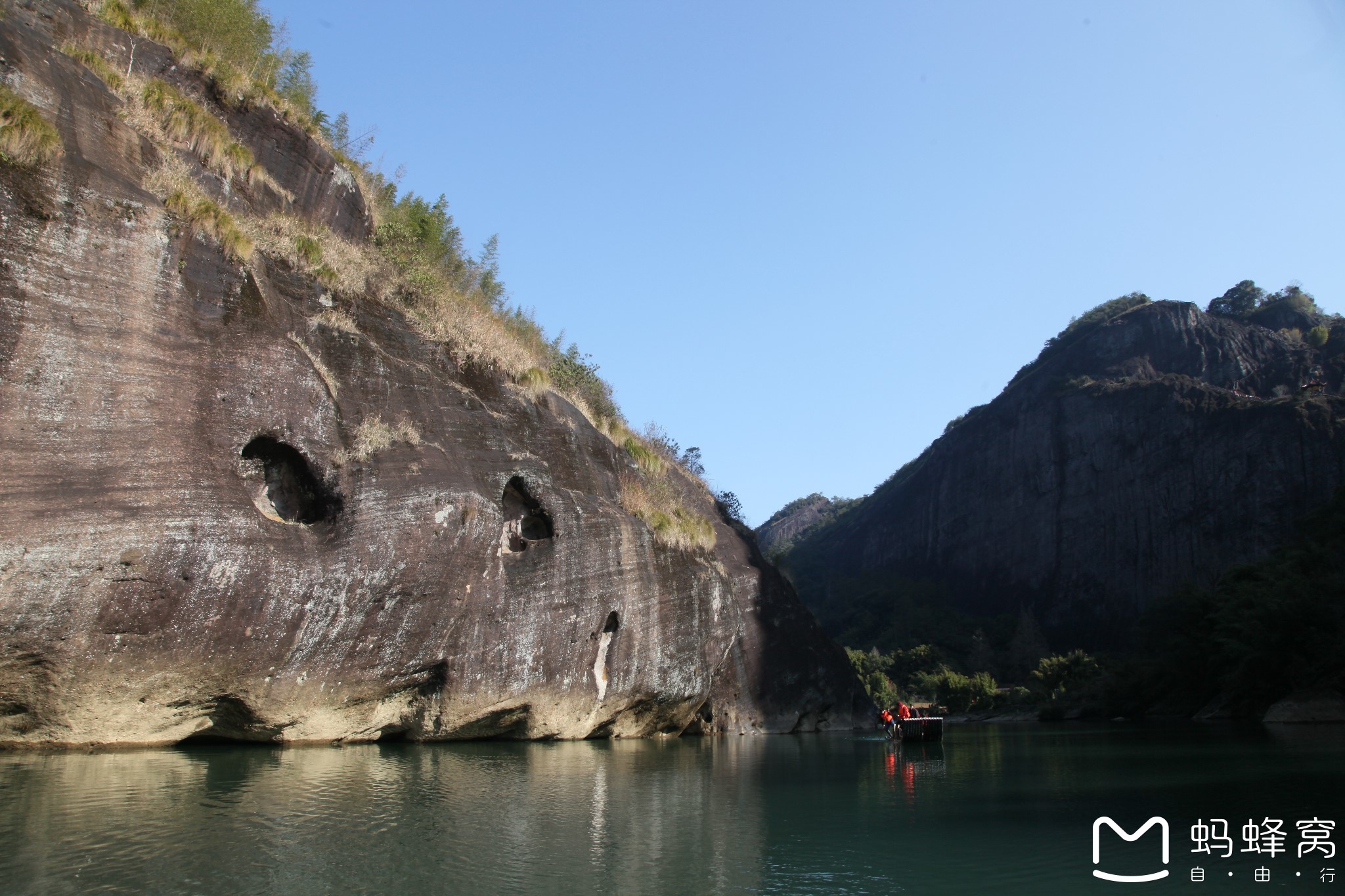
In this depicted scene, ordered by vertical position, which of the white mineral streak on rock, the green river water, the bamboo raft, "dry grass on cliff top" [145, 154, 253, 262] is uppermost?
"dry grass on cliff top" [145, 154, 253, 262]

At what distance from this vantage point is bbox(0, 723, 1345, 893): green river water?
A: 7723 mm

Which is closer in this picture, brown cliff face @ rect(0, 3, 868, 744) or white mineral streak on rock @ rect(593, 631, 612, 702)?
brown cliff face @ rect(0, 3, 868, 744)

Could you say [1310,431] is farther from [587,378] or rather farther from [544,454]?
[544,454]

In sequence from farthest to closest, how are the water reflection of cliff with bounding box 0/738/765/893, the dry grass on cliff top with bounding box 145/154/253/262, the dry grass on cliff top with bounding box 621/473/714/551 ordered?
the dry grass on cliff top with bounding box 621/473/714/551 < the dry grass on cliff top with bounding box 145/154/253/262 < the water reflection of cliff with bounding box 0/738/765/893

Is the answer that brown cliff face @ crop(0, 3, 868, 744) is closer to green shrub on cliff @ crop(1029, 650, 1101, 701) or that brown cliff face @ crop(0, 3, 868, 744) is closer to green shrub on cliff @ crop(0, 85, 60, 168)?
green shrub on cliff @ crop(0, 85, 60, 168)

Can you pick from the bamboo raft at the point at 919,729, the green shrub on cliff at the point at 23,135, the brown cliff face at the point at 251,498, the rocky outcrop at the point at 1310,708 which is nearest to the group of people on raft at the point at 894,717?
the bamboo raft at the point at 919,729

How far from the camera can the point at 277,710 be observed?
15.7 m

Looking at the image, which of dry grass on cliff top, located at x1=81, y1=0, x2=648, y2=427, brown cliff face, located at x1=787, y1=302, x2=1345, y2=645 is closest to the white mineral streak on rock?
dry grass on cliff top, located at x1=81, y1=0, x2=648, y2=427

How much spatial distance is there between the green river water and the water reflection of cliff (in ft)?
0.13

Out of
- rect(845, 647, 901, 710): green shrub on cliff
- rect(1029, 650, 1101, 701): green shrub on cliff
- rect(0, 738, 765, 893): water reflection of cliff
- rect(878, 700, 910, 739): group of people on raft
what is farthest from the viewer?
rect(845, 647, 901, 710): green shrub on cliff

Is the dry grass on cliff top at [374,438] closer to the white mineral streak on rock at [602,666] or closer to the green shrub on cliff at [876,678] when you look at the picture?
the white mineral streak on rock at [602,666]

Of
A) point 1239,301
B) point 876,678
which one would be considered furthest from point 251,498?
point 1239,301

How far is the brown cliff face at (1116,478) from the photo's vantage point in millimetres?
93312

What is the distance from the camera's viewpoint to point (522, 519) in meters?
21.4
